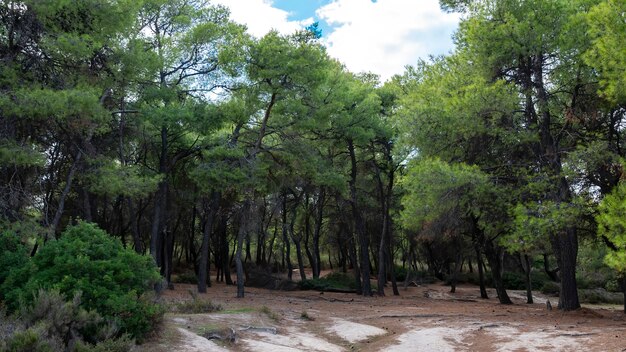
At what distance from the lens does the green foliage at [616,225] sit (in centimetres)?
880

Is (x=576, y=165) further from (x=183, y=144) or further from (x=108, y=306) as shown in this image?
(x=183, y=144)

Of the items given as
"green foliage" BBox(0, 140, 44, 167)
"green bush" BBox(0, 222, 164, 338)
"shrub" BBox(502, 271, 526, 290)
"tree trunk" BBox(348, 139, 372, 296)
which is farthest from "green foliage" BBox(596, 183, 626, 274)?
"shrub" BBox(502, 271, 526, 290)

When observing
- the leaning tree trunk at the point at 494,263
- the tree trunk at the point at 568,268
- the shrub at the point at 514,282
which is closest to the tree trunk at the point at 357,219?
the leaning tree trunk at the point at 494,263

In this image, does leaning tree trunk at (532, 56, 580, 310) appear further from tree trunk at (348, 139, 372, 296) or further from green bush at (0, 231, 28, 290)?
green bush at (0, 231, 28, 290)

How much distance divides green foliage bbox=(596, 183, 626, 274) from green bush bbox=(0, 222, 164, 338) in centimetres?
775

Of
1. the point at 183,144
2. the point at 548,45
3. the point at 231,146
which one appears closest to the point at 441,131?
the point at 548,45

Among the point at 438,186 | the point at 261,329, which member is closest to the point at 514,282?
the point at 438,186

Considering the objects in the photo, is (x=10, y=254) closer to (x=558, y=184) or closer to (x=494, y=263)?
(x=558, y=184)

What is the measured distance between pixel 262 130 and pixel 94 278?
1192 cm

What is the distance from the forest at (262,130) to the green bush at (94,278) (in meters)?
0.03

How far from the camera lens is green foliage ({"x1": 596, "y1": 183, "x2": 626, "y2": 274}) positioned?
880 cm

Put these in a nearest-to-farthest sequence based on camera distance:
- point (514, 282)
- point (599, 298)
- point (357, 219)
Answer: point (357, 219) < point (599, 298) < point (514, 282)

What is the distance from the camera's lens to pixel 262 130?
19.0m

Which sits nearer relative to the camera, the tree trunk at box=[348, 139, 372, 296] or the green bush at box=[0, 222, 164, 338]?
the green bush at box=[0, 222, 164, 338]
